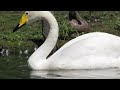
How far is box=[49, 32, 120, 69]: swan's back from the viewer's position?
22.8 ft

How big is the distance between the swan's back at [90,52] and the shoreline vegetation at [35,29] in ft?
13.6

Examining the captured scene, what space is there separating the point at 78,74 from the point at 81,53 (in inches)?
33.0

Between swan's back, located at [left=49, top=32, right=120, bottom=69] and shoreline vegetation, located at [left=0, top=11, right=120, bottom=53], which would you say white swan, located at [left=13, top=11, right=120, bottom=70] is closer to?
swan's back, located at [left=49, top=32, right=120, bottom=69]

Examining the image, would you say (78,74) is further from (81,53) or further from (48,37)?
(48,37)

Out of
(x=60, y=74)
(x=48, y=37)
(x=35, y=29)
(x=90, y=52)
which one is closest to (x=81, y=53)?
(x=90, y=52)

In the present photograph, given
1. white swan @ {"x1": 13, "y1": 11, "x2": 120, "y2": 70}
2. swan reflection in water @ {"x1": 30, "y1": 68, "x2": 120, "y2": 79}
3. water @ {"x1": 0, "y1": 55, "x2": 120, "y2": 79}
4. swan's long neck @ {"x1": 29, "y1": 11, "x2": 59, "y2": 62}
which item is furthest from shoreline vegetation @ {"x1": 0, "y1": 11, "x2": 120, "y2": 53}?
swan reflection in water @ {"x1": 30, "y1": 68, "x2": 120, "y2": 79}

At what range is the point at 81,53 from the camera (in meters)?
7.00

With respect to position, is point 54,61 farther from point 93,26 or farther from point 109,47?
point 93,26

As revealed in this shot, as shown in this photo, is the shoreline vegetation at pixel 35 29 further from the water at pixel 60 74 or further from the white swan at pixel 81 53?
the water at pixel 60 74

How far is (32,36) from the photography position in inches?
502

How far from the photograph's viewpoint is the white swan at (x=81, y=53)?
22.7 feet

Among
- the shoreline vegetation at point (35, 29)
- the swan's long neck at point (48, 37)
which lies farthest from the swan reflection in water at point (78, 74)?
the shoreline vegetation at point (35, 29)
